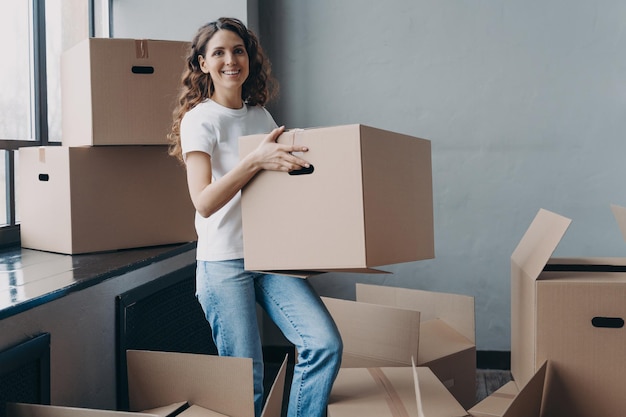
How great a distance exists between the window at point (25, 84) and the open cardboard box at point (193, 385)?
0.81 metres

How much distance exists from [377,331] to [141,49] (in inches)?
45.0

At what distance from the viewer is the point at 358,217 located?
139cm

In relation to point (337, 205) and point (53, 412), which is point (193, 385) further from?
point (337, 205)

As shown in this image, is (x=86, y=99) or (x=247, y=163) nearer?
(x=247, y=163)

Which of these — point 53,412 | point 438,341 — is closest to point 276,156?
point 53,412

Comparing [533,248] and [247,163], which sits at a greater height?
[247,163]

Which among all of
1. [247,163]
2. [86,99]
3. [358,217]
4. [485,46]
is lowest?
[358,217]

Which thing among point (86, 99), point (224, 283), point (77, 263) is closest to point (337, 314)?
point (224, 283)

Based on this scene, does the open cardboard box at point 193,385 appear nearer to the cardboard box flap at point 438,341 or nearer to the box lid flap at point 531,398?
the box lid flap at point 531,398

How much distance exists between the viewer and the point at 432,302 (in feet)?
7.71

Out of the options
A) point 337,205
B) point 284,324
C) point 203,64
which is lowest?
point 284,324

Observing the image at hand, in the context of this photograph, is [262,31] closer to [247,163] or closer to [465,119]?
[465,119]

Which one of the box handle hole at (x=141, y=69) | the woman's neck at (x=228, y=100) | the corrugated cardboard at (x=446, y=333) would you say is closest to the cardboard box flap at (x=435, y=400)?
the corrugated cardboard at (x=446, y=333)

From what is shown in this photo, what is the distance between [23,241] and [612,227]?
2.30 metres
